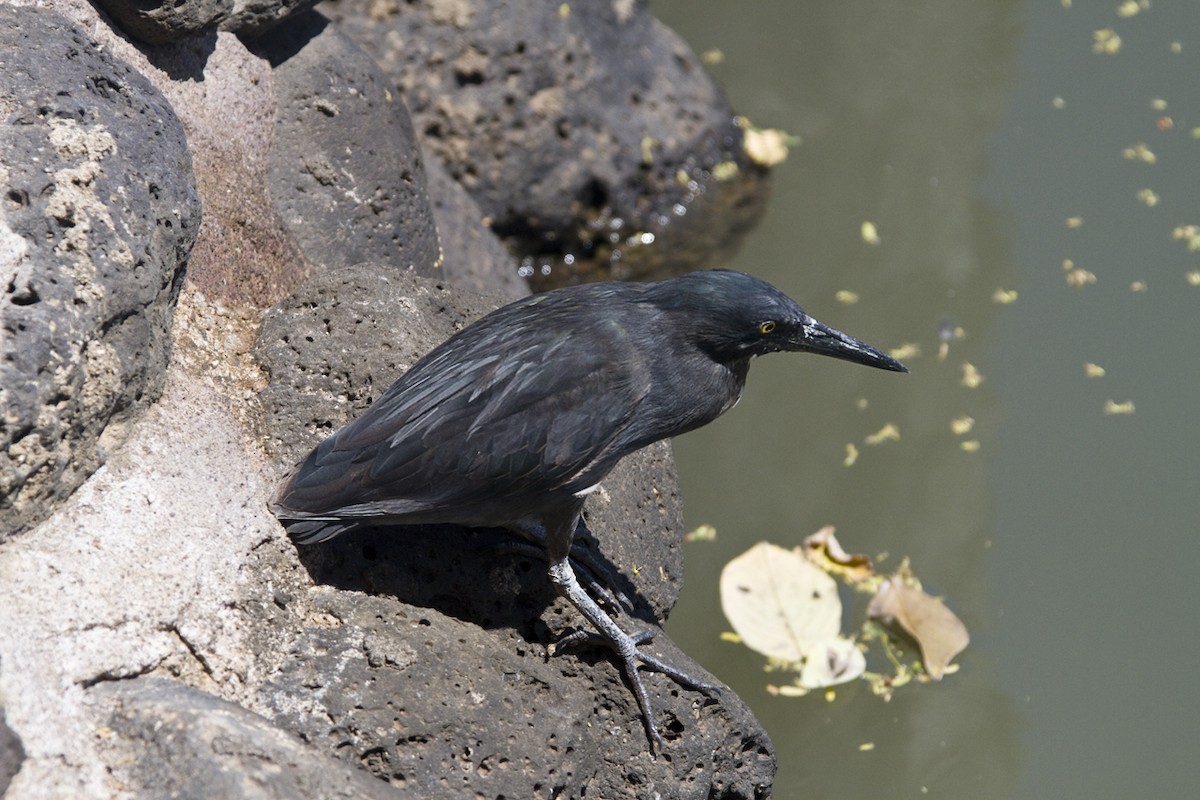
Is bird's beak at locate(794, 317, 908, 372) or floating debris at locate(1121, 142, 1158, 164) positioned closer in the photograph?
bird's beak at locate(794, 317, 908, 372)

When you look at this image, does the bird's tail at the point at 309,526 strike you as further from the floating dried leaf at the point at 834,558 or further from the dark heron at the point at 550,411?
the floating dried leaf at the point at 834,558

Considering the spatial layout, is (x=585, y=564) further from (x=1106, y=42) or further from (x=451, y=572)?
(x=1106, y=42)

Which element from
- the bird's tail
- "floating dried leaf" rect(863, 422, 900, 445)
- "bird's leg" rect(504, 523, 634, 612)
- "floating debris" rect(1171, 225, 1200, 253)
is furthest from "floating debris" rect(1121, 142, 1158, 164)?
the bird's tail

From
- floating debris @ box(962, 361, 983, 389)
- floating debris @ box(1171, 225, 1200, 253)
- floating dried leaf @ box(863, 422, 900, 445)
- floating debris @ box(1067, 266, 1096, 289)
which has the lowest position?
floating dried leaf @ box(863, 422, 900, 445)

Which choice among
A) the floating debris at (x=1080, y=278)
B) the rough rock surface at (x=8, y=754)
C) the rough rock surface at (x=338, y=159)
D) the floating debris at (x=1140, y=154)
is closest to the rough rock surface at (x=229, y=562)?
the rough rock surface at (x=8, y=754)

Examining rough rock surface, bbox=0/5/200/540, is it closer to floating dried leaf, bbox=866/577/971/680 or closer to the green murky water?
the green murky water

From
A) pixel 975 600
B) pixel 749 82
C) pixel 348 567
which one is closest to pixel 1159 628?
pixel 975 600

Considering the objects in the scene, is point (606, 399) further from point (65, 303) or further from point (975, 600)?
point (975, 600)
